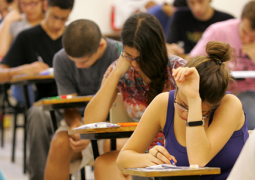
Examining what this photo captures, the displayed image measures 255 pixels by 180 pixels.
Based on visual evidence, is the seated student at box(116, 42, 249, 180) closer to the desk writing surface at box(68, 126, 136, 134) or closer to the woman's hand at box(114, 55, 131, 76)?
the desk writing surface at box(68, 126, 136, 134)

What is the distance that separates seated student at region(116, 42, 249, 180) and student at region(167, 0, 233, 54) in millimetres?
2515

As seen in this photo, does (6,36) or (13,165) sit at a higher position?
A: (6,36)

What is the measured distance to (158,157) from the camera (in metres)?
1.31

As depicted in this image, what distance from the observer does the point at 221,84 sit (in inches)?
53.1

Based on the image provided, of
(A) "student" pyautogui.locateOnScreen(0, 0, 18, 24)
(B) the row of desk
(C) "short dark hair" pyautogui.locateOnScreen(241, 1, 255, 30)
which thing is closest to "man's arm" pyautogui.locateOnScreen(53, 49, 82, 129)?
(B) the row of desk

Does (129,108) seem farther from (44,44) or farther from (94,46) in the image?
(44,44)

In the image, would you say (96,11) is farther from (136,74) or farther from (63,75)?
(136,74)

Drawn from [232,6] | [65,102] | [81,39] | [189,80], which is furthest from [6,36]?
[232,6]

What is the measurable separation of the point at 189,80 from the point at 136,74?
2.42 feet

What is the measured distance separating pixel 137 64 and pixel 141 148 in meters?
0.58

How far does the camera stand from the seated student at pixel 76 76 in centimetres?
230

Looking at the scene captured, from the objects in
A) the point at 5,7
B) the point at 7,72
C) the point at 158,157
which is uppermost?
the point at 5,7

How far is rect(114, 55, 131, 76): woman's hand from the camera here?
199 cm

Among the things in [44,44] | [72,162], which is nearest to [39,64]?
[44,44]
